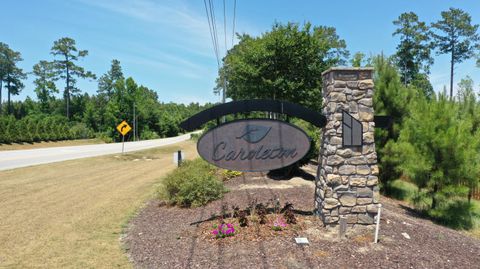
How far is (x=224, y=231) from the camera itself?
18.8ft

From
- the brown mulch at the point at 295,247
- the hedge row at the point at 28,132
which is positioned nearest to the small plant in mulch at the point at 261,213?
the brown mulch at the point at 295,247

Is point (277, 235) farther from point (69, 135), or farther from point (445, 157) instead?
point (69, 135)

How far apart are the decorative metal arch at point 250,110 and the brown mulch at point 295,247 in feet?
6.85

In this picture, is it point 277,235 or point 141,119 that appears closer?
point 277,235

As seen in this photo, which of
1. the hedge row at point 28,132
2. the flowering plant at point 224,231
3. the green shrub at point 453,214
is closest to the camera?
the flowering plant at point 224,231

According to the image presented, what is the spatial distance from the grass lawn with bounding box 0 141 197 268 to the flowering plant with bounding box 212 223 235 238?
158 cm

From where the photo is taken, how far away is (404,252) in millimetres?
5117

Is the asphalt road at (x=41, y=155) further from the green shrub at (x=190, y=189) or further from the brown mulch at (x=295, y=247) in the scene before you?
the brown mulch at (x=295, y=247)

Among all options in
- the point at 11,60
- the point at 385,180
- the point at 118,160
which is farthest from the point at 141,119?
the point at 385,180

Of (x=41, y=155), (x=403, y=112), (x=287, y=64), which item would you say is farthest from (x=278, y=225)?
(x=41, y=155)

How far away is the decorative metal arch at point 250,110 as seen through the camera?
5996mm

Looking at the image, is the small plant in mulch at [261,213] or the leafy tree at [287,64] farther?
the leafy tree at [287,64]

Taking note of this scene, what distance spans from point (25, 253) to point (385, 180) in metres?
12.0

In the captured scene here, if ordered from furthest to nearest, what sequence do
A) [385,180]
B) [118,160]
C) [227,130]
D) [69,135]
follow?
[69,135] → [118,160] → [385,180] → [227,130]
